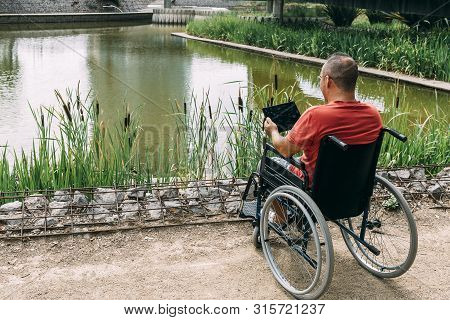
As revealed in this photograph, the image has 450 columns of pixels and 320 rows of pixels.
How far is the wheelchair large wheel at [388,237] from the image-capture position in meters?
2.73

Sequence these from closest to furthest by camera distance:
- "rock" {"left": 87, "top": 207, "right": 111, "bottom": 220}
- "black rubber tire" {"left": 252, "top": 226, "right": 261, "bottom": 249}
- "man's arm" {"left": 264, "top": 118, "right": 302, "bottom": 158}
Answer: "man's arm" {"left": 264, "top": 118, "right": 302, "bottom": 158}
"black rubber tire" {"left": 252, "top": 226, "right": 261, "bottom": 249}
"rock" {"left": 87, "top": 207, "right": 111, "bottom": 220}

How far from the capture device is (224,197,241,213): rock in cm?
373

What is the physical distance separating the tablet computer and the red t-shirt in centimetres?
34

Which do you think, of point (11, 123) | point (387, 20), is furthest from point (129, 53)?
point (387, 20)

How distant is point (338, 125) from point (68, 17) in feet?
70.0

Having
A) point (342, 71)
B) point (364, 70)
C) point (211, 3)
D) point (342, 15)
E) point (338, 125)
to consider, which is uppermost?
point (211, 3)

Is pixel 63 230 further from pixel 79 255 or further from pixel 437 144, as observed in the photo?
pixel 437 144

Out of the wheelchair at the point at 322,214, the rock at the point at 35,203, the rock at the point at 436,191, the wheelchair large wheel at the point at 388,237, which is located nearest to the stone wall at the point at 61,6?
the rock at the point at 35,203

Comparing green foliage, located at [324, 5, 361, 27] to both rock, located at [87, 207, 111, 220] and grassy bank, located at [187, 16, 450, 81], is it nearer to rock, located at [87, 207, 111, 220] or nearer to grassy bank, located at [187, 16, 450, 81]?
grassy bank, located at [187, 16, 450, 81]

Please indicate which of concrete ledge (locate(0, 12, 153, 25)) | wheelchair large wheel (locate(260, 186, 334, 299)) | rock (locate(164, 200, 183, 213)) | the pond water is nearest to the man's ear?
wheelchair large wheel (locate(260, 186, 334, 299))

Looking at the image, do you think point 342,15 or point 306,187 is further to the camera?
point 342,15

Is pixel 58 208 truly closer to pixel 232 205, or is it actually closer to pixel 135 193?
pixel 135 193

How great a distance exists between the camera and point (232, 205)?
12.4 feet

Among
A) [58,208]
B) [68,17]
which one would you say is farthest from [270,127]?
[68,17]
